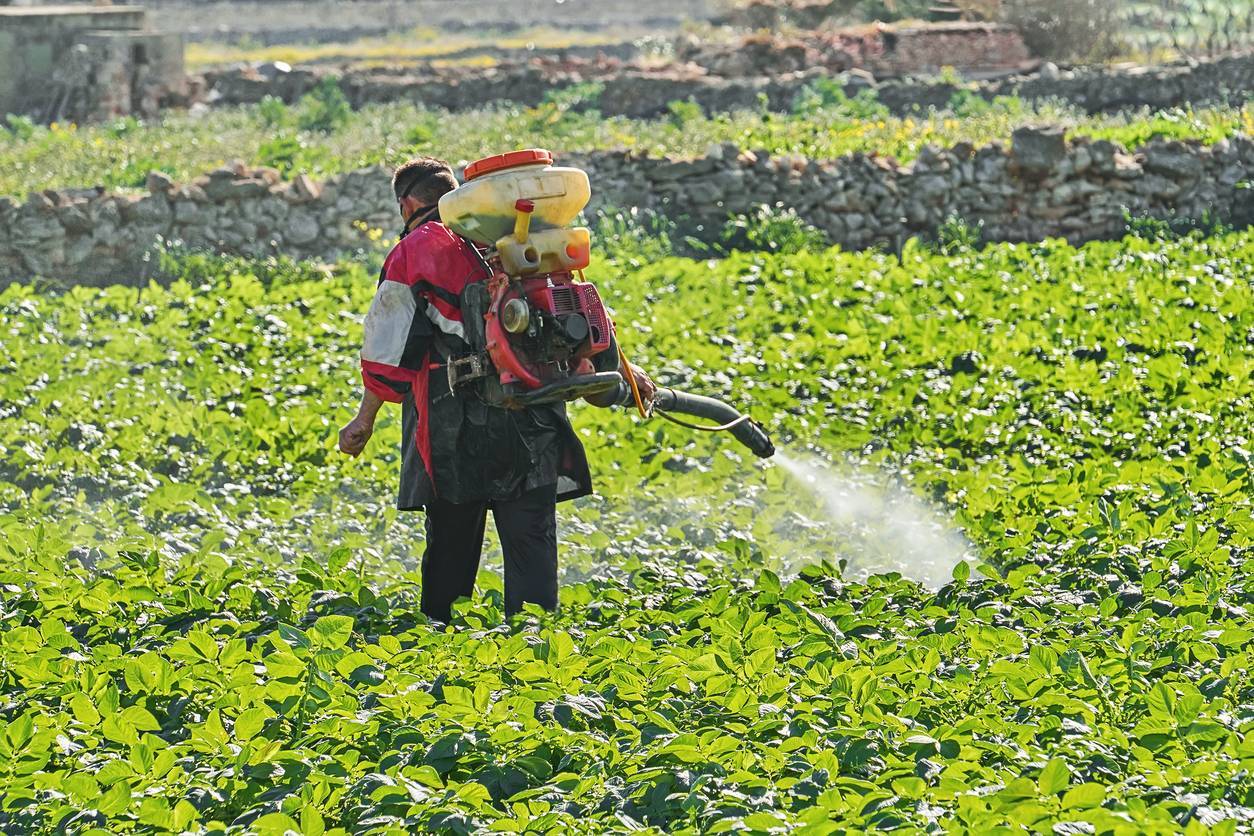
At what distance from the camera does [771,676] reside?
3.86m

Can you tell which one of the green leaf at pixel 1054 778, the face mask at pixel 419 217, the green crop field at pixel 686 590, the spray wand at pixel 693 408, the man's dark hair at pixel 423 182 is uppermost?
the man's dark hair at pixel 423 182

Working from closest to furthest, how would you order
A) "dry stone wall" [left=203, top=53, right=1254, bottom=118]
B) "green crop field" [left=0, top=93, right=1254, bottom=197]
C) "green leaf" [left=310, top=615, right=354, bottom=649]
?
"green leaf" [left=310, top=615, right=354, bottom=649] < "green crop field" [left=0, top=93, right=1254, bottom=197] < "dry stone wall" [left=203, top=53, right=1254, bottom=118]

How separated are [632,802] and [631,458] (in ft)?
11.0

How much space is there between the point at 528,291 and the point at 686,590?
0.98 meters

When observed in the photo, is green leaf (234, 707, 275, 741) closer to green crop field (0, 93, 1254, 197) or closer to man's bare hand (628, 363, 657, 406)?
man's bare hand (628, 363, 657, 406)

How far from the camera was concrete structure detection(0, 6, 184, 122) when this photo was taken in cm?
1950

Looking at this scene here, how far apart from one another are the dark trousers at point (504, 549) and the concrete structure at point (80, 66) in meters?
15.8

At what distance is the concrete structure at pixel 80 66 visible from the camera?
1950 cm

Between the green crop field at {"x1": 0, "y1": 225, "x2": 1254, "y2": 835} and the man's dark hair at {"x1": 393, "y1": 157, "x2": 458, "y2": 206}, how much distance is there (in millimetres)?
1054

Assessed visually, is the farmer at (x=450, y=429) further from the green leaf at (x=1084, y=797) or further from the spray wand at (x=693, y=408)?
the green leaf at (x=1084, y=797)

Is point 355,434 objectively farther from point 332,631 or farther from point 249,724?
point 249,724

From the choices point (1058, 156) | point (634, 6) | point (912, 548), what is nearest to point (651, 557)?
point (912, 548)

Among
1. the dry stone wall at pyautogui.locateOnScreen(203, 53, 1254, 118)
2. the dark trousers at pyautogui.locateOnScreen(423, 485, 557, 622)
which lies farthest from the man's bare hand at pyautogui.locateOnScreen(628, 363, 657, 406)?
the dry stone wall at pyautogui.locateOnScreen(203, 53, 1254, 118)

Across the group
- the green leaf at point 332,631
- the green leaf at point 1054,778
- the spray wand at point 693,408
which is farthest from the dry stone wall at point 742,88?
the green leaf at point 1054,778
